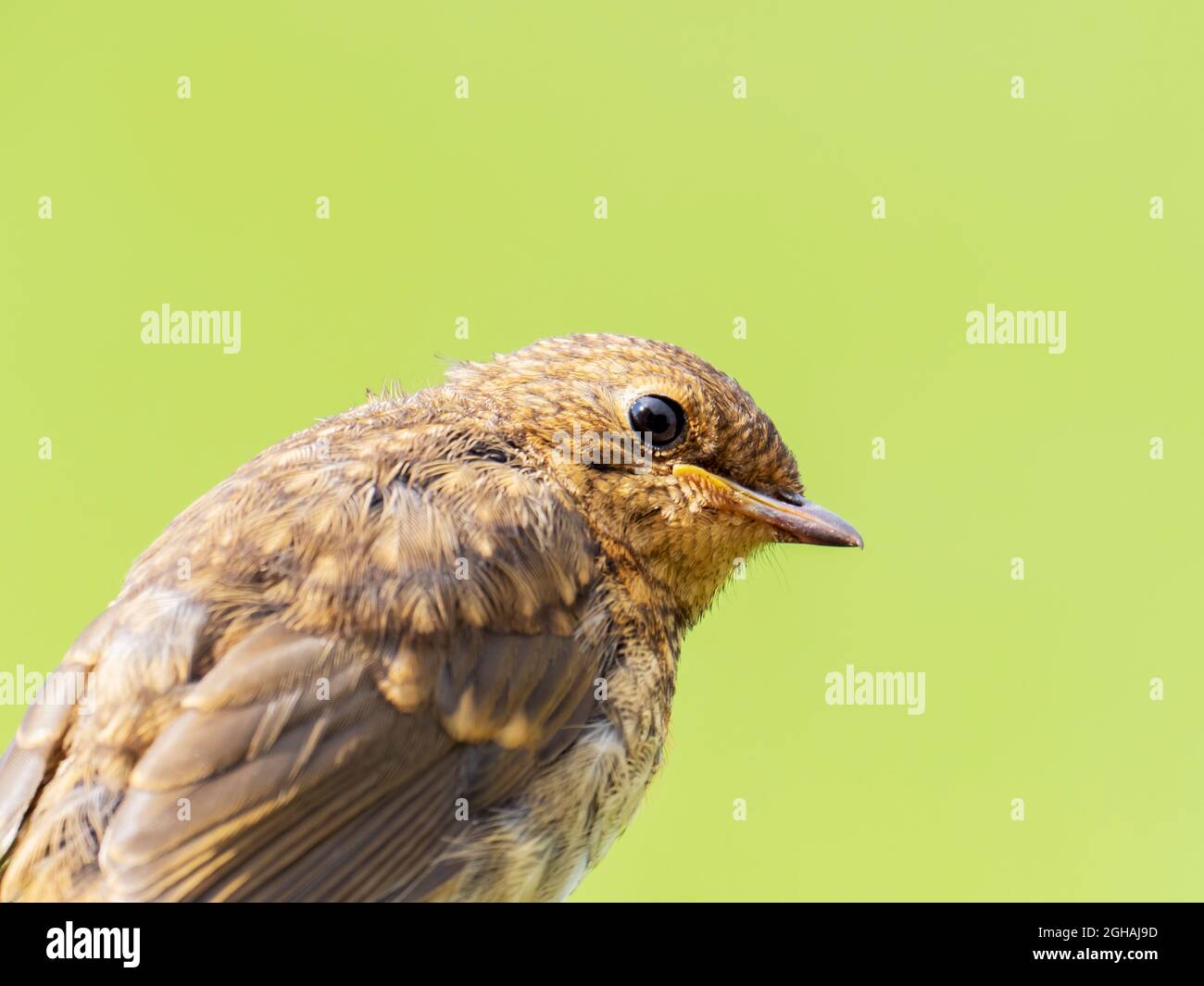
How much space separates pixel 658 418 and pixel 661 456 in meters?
0.10

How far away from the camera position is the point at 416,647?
12.2ft

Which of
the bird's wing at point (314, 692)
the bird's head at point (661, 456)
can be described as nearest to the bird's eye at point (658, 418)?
the bird's head at point (661, 456)

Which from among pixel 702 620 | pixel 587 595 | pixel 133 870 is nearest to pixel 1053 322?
pixel 702 620

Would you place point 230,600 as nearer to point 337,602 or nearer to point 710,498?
point 337,602

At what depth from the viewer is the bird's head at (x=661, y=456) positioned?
4.32 meters

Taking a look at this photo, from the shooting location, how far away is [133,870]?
329 cm

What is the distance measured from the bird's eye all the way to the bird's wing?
0.40m

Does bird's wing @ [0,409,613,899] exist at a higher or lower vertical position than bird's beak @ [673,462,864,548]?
lower

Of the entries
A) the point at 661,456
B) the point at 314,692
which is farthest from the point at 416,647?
the point at 661,456

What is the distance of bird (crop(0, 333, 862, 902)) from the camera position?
3.43 m

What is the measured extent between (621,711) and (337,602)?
34.4 inches

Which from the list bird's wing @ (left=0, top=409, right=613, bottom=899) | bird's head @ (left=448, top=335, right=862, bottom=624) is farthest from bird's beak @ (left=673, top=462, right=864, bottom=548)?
bird's wing @ (left=0, top=409, right=613, bottom=899)

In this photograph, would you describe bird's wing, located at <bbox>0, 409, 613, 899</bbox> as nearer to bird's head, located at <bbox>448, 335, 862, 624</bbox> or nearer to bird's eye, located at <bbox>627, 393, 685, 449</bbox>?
bird's head, located at <bbox>448, 335, 862, 624</bbox>

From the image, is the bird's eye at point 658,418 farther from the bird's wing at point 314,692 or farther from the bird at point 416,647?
the bird's wing at point 314,692
